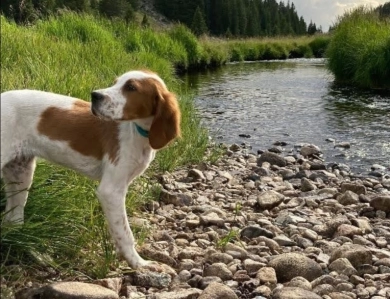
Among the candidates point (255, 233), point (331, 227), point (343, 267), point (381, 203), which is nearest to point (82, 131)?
point (255, 233)

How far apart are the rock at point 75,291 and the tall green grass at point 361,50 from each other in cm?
1476

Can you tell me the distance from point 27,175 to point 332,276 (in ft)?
7.63

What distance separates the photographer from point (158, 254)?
443 cm

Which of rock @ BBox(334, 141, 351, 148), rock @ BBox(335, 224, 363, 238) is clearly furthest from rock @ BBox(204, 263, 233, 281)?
rock @ BBox(334, 141, 351, 148)

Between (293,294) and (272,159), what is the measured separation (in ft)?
18.4

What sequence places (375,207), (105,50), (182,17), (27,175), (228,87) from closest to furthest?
(27,175), (375,207), (105,50), (228,87), (182,17)

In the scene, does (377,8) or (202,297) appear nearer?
(202,297)

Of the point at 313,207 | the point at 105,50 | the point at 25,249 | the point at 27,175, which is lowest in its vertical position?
the point at 313,207

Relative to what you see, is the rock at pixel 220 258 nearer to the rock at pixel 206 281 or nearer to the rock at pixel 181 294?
the rock at pixel 206 281

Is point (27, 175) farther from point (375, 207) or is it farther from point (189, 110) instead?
point (189, 110)

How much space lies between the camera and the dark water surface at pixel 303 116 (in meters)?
10.5

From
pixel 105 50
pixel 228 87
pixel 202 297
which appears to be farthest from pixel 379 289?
pixel 228 87

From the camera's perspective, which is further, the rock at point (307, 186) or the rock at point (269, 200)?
the rock at point (307, 186)

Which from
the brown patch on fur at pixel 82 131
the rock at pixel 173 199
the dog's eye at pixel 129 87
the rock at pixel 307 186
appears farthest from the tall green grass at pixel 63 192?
the rock at pixel 307 186
